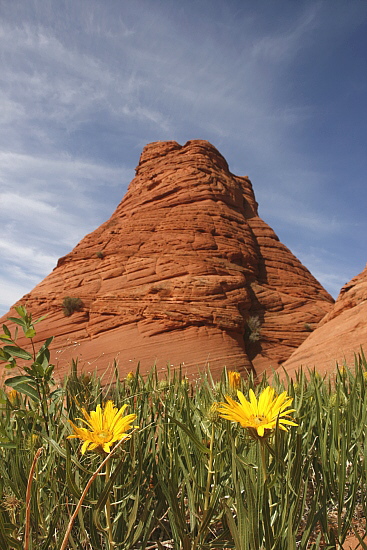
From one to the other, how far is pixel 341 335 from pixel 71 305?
15.4m

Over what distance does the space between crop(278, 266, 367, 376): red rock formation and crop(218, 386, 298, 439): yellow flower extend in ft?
32.5

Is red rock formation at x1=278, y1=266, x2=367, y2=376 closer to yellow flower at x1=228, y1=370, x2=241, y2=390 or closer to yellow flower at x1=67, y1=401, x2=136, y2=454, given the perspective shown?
yellow flower at x1=228, y1=370, x2=241, y2=390

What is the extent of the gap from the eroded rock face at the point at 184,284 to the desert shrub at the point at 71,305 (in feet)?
0.97

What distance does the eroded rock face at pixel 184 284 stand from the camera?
2052cm

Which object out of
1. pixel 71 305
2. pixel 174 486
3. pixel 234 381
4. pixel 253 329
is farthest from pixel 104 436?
pixel 71 305

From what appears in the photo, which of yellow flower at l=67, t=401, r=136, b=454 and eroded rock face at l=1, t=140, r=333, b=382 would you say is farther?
eroded rock face at l=1, t=140, r=333, b=382

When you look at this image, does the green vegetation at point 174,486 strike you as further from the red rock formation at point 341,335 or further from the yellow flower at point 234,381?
the red rock formation at point 341,335

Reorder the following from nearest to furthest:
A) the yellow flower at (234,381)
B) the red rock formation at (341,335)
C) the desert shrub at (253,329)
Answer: the yellow flower at (234,381), the red rock formation at (341,335), the desert shrub at (253,329)

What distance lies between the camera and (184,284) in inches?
855

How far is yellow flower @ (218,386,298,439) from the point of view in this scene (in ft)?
2.86

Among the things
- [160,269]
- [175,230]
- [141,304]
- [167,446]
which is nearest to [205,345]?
[141,304]

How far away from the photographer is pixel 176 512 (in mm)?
957

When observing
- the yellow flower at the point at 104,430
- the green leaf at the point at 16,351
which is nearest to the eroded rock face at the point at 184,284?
the green leaf at the point at 16,351

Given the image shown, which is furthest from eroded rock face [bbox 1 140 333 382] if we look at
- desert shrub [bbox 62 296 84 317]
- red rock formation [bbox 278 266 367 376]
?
red rock formation [bbox 278 266 367 376]
